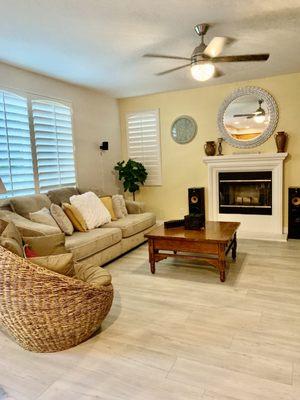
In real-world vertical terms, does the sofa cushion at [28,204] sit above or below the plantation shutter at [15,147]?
below

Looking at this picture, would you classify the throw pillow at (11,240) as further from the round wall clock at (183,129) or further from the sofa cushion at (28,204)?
the round wall clock at (183,129)

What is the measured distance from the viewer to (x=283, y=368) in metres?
1.89

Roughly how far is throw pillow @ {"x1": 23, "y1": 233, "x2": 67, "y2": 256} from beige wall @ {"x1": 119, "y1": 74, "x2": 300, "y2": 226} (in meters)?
3.55

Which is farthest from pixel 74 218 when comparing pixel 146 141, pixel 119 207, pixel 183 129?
pixel 183 129

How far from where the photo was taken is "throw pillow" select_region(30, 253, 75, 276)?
205 cm

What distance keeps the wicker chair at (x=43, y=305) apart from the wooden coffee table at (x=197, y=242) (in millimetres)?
1373

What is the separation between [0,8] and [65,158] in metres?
2.50

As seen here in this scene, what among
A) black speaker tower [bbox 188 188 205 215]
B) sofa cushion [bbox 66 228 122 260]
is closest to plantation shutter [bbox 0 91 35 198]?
sofa cushion [bbox 66 228 122 260]

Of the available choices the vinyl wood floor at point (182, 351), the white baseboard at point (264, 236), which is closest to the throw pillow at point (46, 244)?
the vinyl wood floor at point (182, 351)

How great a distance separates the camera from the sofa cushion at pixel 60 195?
423cm

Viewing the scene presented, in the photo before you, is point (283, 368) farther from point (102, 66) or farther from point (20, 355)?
point (102, 66)

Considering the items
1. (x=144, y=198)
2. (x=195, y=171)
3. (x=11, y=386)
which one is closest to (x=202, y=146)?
(x=195, y=171)

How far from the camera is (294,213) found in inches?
191

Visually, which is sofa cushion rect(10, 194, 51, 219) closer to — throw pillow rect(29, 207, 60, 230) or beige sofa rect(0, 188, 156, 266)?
beige sofa rect(0, 188, 156, 266)
